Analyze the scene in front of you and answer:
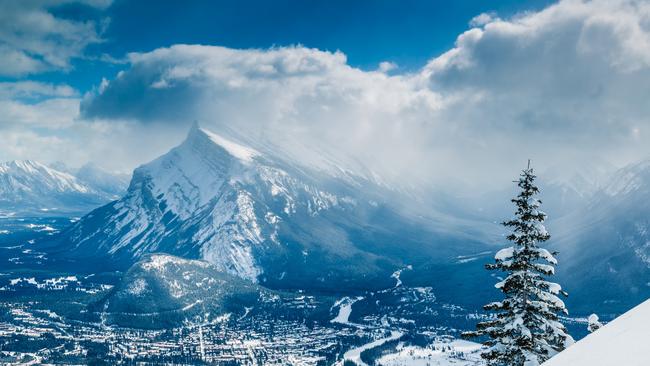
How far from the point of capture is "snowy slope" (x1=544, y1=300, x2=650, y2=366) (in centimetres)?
1207

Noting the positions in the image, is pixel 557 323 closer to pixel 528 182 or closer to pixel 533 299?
pixel 533 299

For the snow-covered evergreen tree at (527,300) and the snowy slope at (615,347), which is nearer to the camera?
the snowy slope at (615,347)

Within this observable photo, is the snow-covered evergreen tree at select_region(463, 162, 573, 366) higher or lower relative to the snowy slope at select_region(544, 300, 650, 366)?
higher

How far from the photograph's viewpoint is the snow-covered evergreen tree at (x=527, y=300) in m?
28.5

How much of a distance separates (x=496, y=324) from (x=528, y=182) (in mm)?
8395

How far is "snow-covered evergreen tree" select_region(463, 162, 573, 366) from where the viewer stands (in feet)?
93.7

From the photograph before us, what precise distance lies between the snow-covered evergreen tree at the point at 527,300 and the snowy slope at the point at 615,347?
14.3 m

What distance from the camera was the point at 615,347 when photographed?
12.8 metres

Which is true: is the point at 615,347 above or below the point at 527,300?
below

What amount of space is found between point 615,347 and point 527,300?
56.5ft

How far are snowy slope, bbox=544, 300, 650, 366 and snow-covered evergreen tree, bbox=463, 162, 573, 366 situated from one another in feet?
47.0

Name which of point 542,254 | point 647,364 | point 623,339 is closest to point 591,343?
point 623,339

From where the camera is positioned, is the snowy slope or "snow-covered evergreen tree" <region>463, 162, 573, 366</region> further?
"snow-covered evergreen tree" <region>463, 162, 573, 366</region>

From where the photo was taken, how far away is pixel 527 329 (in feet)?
93.1
